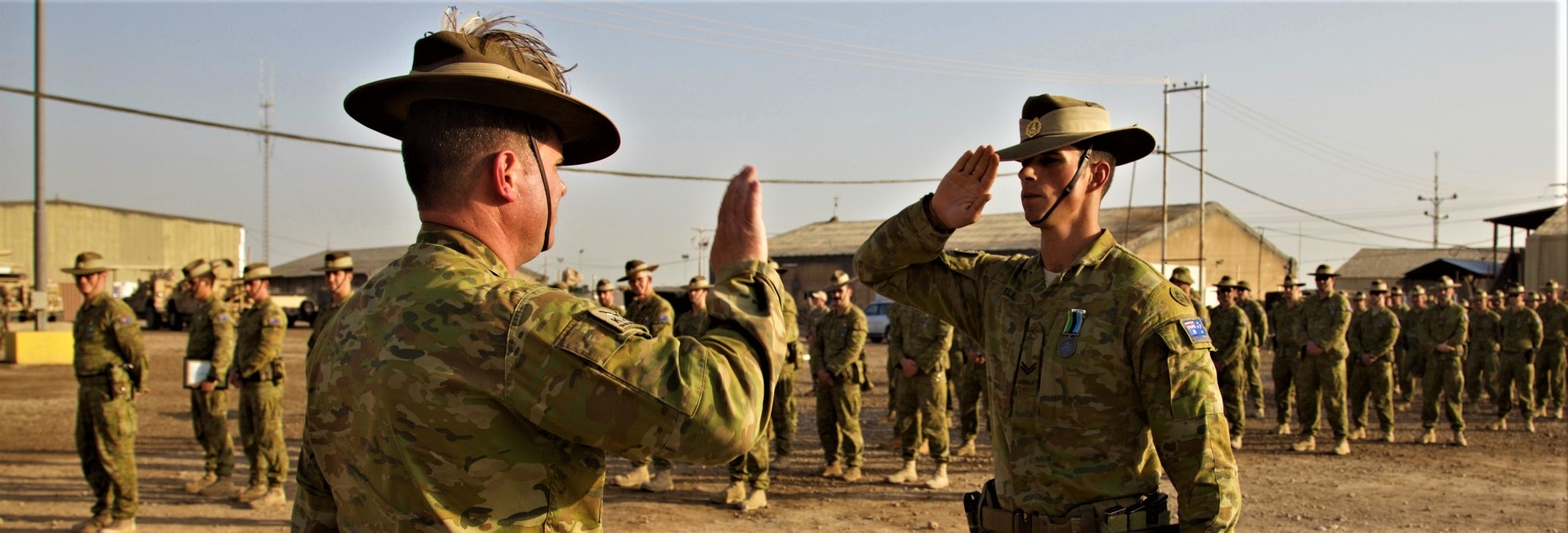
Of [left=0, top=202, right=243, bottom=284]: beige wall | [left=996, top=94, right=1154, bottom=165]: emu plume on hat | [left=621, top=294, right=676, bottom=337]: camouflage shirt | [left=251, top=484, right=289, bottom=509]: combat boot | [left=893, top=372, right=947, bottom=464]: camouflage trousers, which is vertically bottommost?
[left=251, top=484, right=289, bottom=509]: combat boot

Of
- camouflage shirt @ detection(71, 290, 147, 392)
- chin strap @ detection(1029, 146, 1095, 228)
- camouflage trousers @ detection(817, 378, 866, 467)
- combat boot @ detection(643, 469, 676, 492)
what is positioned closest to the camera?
chin strap @ detection(1029, 146, 1095, 228)

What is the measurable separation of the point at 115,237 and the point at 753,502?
199 feet

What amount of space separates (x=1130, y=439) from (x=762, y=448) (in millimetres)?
6032

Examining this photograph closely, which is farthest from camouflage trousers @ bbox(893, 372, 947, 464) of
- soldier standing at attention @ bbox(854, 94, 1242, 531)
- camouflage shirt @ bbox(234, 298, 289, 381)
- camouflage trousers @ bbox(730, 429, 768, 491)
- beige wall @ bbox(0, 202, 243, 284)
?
beige wall @ bbox(0, 202, 243, 284)

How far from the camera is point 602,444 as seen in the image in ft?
5.60

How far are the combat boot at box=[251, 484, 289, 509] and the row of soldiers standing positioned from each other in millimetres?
9355

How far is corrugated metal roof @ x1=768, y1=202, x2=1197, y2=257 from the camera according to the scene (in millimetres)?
39031

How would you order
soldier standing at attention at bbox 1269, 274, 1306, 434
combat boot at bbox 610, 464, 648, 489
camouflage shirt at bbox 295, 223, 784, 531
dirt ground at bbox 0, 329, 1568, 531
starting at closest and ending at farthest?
camouflage shirt at bbox 295, 223, 784, 531 → dirt ground at bbox 0, 329, 1568, 531 → combat boot at bbox 610, 464, 648, 489 → soldier standing at attention at bbox 1269, 274, 1306, 434

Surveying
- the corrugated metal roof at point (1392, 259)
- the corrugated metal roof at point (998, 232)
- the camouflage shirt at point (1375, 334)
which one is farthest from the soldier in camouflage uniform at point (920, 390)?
the corrugated metal roof at point (1392, 259)

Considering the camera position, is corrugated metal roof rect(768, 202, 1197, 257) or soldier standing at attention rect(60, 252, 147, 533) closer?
soldier standing at attention rect(60, 252, 147, 533)

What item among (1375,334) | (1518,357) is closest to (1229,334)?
(1375,334)

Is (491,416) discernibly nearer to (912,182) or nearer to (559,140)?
(559,140)

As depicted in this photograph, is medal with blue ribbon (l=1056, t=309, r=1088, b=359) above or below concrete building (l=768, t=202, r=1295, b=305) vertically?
below

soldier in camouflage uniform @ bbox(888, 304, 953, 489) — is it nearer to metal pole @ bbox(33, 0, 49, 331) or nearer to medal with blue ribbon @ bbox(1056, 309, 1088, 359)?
medal with blue ribbon @ bbox(1056, 309, 1088, 359)
